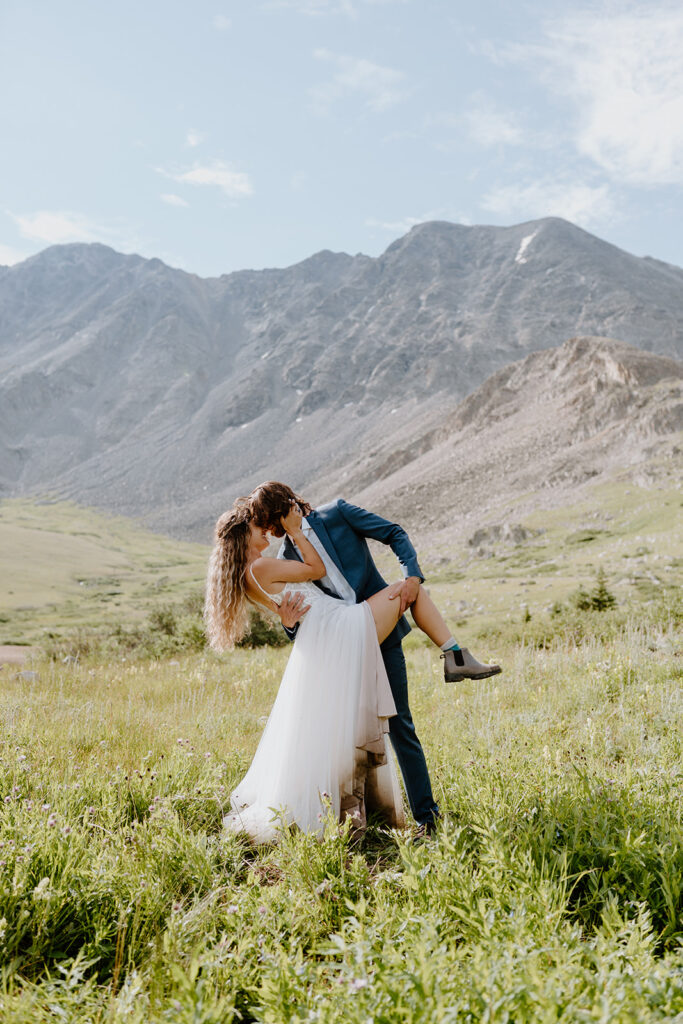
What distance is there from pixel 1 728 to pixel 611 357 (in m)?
65.8

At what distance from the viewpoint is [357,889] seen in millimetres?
3111

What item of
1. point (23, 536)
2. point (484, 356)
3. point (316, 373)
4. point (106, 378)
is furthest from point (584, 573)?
point (106, 378)

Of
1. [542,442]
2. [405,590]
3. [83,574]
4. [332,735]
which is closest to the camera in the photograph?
[332,735]

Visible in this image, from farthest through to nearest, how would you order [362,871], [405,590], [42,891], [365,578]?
[365,578] → [405,590] → [362,871] → [42,891]

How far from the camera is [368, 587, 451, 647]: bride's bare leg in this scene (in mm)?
4008

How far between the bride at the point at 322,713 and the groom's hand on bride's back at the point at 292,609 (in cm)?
5

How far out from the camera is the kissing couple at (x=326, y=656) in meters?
3.85

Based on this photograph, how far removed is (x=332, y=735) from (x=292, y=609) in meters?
0.84

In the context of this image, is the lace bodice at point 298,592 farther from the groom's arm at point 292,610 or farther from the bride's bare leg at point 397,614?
the bride's bare leg at point 397,614

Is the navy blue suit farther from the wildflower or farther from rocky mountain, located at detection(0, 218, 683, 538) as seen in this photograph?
rocky mountain, located at detection(0, 218, 683, 538)

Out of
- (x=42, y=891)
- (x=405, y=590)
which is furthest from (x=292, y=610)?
(x=42, y=891)

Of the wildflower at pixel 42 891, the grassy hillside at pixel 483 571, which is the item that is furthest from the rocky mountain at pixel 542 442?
the wildflower at pixel 42 891

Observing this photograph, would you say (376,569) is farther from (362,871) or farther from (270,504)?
(362,871)

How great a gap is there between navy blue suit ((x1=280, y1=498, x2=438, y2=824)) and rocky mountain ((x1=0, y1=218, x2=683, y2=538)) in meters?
77.7
